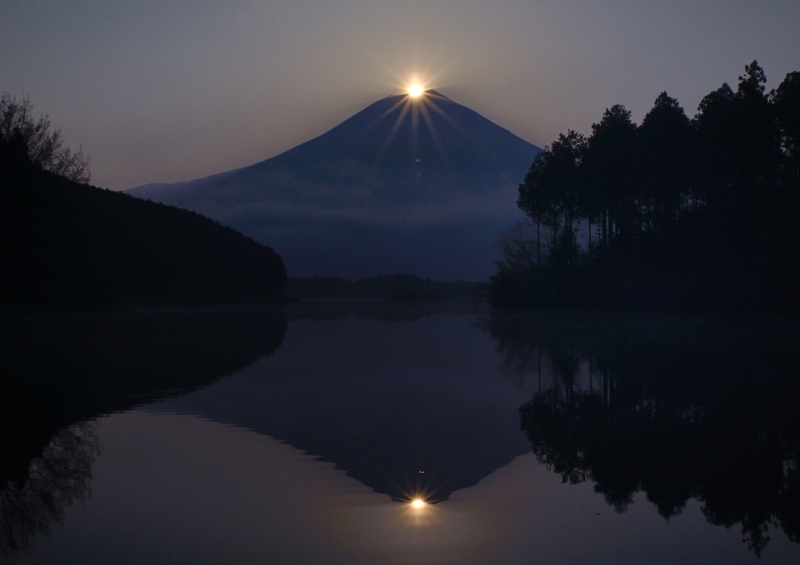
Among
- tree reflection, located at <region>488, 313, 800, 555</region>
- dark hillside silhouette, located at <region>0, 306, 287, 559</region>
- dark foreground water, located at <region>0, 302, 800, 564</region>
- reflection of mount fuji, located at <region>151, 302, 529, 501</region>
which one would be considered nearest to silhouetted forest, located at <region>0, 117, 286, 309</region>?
dark hillside silhouette, located at <region>0, 306, 287, 559</region>

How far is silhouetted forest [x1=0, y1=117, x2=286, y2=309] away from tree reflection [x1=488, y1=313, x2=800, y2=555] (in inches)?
1294

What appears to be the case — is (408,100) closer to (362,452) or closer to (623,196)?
(623,196)

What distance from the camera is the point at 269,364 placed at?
1258 cm

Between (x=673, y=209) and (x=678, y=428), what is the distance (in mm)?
40873

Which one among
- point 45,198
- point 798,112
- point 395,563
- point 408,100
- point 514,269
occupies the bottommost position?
point 395,563

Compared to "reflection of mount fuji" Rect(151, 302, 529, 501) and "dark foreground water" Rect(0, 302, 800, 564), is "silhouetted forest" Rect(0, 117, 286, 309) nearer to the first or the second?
"reflection of mount fuji" Rect(151, 302, 529, 501)

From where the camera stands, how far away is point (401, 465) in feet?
17.5

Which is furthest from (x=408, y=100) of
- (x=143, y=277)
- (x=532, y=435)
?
(x=532, y=435)

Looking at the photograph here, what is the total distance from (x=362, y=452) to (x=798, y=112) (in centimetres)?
3636

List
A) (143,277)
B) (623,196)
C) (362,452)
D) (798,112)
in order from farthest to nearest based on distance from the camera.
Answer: (143,277) < (623,196) < (798,112) < (362,452)

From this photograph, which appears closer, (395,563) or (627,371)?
(395,563)

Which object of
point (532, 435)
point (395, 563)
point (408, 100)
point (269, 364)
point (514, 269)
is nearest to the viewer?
point (395, 563)

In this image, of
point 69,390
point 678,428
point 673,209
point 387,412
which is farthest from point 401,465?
point 673,209

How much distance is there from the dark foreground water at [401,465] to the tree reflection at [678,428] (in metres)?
0.02
